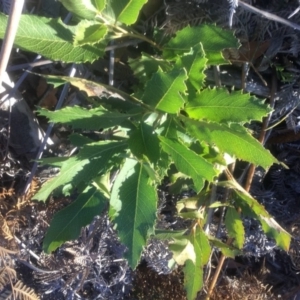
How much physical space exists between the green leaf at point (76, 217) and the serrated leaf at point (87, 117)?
223mm

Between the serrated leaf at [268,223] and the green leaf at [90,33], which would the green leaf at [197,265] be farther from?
the green leaf at [90,33]

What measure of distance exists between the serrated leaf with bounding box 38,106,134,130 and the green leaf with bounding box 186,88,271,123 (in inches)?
7.0

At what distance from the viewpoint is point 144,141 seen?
0.98m

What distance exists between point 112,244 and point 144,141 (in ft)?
1.77

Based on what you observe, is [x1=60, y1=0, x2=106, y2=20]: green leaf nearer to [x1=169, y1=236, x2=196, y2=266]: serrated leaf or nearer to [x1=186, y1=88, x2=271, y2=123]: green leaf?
[x1=186, y1=88, x2=271, y2=123]: green leaf

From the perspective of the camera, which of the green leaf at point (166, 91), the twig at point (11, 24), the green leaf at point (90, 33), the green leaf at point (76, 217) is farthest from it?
the green leaf at point (76, 217)

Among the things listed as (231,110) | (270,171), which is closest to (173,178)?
(231,110)

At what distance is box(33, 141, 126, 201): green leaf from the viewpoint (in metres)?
1.00

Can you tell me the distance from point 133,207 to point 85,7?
445mm

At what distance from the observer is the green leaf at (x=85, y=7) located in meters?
1.02

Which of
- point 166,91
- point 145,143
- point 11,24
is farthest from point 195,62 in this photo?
point 11,24

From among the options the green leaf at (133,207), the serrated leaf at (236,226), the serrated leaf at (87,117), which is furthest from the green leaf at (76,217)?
the serrated leaf at (236,226)

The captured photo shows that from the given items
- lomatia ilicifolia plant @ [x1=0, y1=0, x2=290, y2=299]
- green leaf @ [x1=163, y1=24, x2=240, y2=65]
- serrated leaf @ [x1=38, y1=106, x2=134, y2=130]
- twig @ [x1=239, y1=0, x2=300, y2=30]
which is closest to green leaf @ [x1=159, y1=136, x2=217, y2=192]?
lomatia ilicifolia plant @ [x1=0, y1=0, x2=290, y2=299]

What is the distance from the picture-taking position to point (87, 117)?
97 cm
